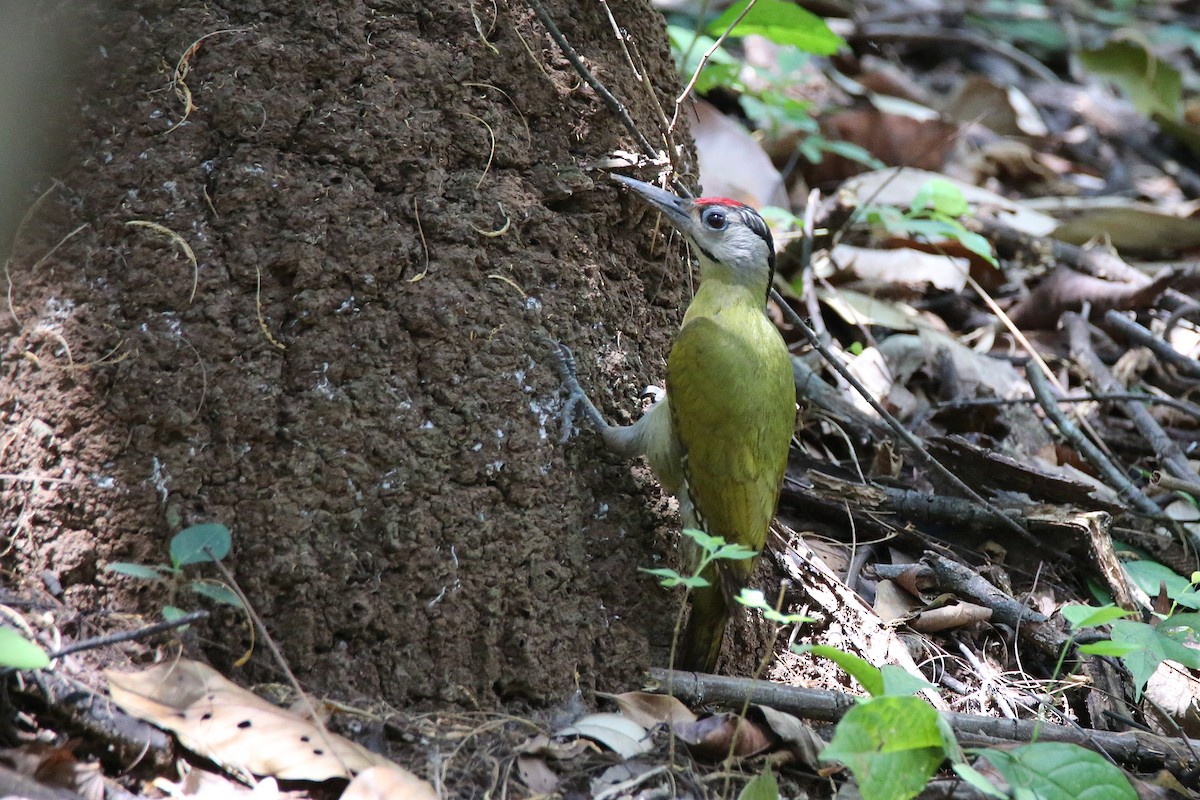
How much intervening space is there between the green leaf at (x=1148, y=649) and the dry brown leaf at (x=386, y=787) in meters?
1.96

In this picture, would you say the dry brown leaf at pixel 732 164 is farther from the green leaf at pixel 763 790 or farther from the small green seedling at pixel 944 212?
the green leaf at pixel 763 790

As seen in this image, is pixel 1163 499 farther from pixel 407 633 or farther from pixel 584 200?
pixel 407 633

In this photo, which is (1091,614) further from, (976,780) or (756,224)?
(756,224)

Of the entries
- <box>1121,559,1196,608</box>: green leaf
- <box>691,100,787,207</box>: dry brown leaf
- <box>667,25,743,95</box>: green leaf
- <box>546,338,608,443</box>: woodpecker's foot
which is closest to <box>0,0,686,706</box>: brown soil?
<box>546,338,608,443</box>: woodpecker's foot

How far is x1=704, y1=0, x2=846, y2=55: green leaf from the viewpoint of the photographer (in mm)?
4754

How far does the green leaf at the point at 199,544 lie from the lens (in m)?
2.45

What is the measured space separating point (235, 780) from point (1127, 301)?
16.3ft

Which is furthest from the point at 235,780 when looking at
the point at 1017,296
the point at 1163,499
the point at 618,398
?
the point at 1017,296

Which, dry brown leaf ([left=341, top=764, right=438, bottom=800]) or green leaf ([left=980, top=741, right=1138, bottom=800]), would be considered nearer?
dry brown leaf ([left=341, top=764, right=438, bottom=800])

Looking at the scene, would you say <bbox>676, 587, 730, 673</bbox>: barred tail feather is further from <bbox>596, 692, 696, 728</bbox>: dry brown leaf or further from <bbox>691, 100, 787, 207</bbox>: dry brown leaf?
<bbox>691, 100, 787, 207</bbox>: dry brown leaf

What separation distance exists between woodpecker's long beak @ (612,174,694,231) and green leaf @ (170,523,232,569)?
1.63 metres

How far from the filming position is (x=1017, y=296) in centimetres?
591

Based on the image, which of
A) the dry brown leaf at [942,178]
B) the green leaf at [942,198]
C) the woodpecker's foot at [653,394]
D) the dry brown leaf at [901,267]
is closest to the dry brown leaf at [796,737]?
the woodpecker's foot at [653,394]

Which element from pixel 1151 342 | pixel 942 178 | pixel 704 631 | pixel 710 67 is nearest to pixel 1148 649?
pixel 704 631
